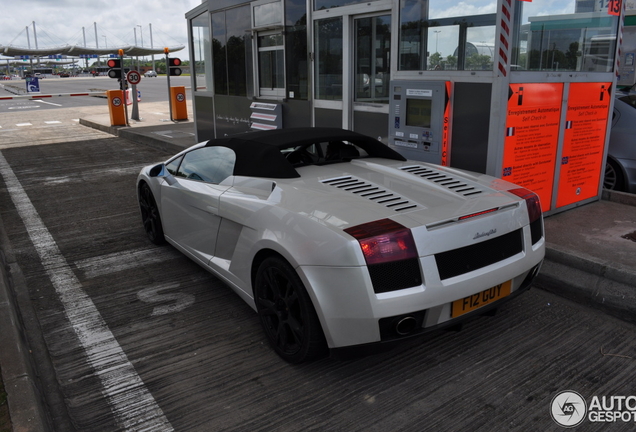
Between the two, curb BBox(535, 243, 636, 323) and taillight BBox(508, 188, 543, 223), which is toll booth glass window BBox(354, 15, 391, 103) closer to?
curb BBox(535, 243, 636, 323)

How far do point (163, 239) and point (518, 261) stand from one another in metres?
3.73

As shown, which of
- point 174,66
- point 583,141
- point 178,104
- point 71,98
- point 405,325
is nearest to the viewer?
point 405,325

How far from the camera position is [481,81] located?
5.32 meters

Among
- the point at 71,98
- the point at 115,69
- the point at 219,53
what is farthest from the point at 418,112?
the point at 71,98

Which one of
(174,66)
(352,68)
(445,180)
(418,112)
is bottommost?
(445,180)

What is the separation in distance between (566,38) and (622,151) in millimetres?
2236

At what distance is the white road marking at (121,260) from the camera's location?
Answer: 16.8 ft

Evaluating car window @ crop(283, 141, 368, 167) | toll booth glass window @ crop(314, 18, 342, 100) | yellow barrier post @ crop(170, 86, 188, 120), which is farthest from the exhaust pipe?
yellow barrier post @ crop(170, 86, 188, 120)

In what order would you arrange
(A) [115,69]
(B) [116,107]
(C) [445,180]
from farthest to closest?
(A) [115,69] < (B) [116,107] < (C) [445,180]

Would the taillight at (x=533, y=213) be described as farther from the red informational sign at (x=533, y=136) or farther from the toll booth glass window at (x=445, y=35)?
the toll booth glass window at (x=445, y=35)

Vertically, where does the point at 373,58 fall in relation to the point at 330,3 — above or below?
below

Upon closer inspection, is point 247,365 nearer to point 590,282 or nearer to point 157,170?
point 157,170

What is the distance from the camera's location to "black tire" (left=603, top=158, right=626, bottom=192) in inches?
280

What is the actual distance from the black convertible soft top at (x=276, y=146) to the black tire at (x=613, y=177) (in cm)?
415
